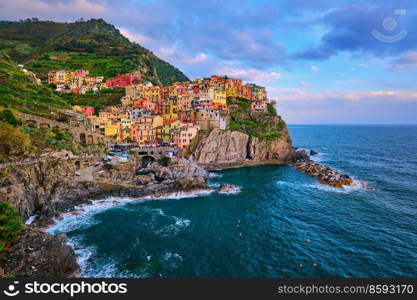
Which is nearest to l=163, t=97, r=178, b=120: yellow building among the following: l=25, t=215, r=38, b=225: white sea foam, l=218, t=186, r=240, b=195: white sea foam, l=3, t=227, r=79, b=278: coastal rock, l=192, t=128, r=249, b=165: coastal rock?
l=192, t=128, r=249, b=165: coastal rock

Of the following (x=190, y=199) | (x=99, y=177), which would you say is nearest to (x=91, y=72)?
(x=99, y=177)

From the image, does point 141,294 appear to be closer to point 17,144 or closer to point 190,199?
point 190,199

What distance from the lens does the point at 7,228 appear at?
76.1 ft

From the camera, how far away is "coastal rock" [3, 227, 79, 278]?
2122 centimetres

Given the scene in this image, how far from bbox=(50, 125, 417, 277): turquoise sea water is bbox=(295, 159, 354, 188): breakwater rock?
4092 mm

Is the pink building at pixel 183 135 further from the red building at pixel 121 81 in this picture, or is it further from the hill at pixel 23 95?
the red building at pixel 121 81

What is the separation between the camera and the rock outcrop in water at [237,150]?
7975 cm

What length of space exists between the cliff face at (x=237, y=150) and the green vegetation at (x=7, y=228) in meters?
56.6

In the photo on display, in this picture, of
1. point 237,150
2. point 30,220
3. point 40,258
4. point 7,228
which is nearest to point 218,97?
point 237,150

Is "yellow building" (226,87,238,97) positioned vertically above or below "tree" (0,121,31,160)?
above

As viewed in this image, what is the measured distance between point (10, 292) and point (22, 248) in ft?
42.9

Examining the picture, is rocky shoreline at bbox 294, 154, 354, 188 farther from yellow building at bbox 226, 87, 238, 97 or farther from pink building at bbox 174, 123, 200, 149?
yellow building at bbox 226, 87, 238, 97

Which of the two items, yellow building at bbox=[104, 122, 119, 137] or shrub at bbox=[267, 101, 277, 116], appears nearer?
yellow building at bbox=[104, 122, 119, 137]

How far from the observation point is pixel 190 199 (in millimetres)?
49375
